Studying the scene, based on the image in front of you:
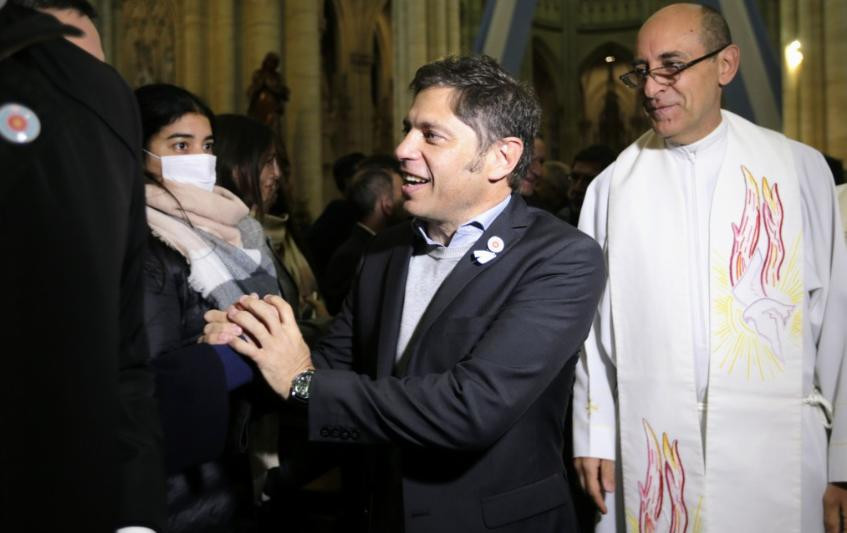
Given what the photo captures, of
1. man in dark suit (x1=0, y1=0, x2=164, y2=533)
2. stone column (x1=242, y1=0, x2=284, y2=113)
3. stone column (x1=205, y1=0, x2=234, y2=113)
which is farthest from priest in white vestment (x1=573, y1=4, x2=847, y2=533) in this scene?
stone column (x1=205, y1=0, x2=234, y2=113)

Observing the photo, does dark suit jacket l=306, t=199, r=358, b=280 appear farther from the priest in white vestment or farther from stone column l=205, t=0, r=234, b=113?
stone column l=205, t=0, r=234, b=113

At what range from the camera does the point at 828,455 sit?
2.64m

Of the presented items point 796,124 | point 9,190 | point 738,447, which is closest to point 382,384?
point 9,190

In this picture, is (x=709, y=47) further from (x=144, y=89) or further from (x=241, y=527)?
(x=241, y=527)

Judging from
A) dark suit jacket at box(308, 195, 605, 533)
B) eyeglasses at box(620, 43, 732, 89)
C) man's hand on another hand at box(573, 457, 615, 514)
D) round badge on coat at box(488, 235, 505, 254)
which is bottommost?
man's hand on another hand at box(573, 457, 615, 514)

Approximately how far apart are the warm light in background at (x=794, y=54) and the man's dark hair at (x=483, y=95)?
9.81 m

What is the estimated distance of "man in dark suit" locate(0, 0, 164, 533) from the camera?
1017mm

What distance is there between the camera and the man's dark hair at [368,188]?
17.6 ft

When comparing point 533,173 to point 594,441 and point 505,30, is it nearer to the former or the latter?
point 505,30

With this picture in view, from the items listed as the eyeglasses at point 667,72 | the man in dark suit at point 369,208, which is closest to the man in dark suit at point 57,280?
the eyeglasses at point 667,72

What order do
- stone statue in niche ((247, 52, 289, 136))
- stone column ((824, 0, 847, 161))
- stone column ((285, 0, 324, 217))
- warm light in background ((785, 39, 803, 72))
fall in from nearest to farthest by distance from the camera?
stone column ((824, 0, 847, 161)) → warm light in background ((785, 39, 803, 72)) → stone statue in niche ((247, 52, 289, 136)) → stone column ((285, 0, 324, 217))

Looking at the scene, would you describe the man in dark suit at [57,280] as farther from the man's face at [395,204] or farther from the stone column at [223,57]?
the stone column at [223,57]

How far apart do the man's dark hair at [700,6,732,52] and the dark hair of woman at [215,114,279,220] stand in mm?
1671

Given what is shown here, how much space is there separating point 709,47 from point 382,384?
1.54 m
